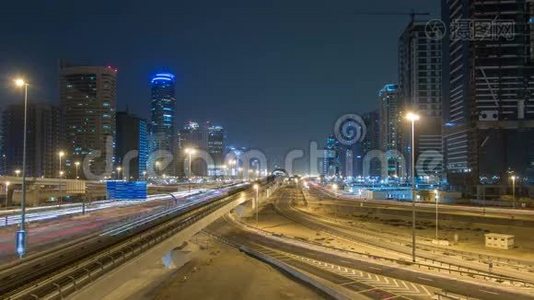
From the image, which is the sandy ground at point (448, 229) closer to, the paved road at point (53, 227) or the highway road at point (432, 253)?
the highway road at point (432, 253)

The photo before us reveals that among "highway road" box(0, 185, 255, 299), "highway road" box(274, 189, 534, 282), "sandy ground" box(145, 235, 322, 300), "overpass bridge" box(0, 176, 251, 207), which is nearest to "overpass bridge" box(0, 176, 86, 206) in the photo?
"overpass bridge" box(0, 176, 251, 207)

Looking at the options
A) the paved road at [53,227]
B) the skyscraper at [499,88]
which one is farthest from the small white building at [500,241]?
the skyscraper at [499,88]

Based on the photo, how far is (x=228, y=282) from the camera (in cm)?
3994

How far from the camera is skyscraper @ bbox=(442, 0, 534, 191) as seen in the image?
170m

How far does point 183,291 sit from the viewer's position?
37375 mm

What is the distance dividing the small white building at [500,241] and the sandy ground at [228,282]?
29.1m

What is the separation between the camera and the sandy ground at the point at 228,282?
3528cm

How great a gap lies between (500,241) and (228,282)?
3547 centimetres

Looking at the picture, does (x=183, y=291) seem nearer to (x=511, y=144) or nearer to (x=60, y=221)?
(x=60, y=221)

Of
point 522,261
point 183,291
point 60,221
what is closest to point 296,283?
point 183,291

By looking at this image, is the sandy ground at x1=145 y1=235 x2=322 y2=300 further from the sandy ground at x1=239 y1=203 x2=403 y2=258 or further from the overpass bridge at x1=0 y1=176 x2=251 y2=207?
the overpass bridge at x1=0 y1=176 x2=251 y2=207

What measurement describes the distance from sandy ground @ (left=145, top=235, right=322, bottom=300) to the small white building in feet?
95.4

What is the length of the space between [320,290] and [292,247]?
76.1ft

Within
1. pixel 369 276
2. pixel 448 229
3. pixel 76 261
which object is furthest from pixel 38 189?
pixel 76 261
